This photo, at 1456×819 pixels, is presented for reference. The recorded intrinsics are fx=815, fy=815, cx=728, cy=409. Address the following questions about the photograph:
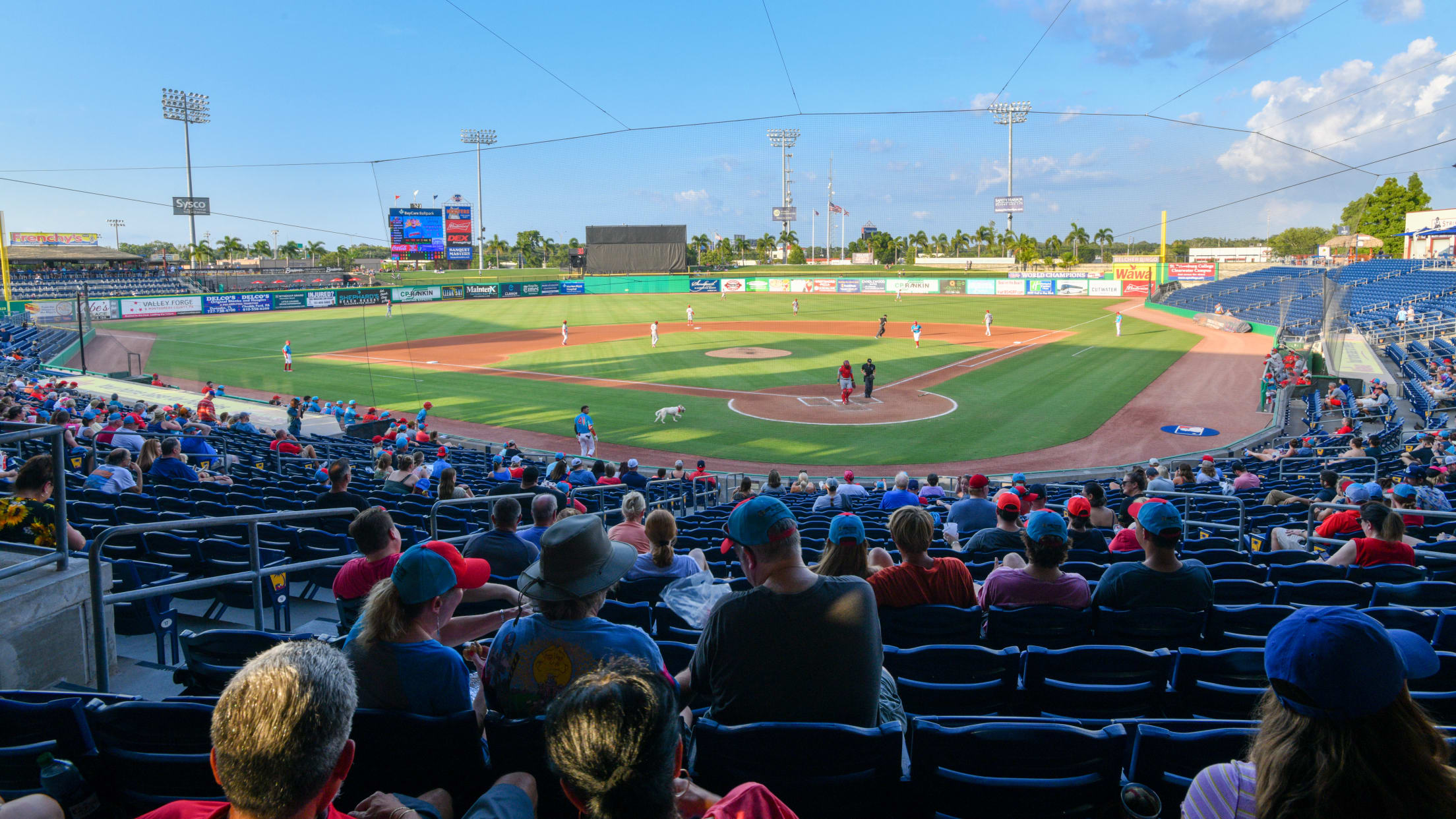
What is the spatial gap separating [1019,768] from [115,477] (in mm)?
11516

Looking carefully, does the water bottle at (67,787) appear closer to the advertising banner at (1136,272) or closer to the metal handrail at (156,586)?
the metal handrail at (156,586)

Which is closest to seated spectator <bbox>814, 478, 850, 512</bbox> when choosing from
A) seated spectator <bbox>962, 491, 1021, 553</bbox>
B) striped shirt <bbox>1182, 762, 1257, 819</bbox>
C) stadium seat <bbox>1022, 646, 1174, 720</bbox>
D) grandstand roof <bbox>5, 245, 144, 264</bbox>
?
seated spectator <bbox>962, 491, 1021, 553</bbox>

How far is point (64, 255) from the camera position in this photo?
292ft

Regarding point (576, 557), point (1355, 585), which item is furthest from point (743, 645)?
point (1355, 585)

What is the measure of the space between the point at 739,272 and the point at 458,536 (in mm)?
91653

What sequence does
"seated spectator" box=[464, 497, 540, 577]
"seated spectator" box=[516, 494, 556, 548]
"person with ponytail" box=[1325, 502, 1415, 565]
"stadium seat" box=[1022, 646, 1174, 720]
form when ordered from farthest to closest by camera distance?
"seated spectator" box=[516, 494, 556, 548]
"person with ponytail" box=[1325, 502, 1415, 565]
"seated spectator" box=[464, 497, 540, 577]
"stadium seat" box=[1022, 646, 1174, 720]

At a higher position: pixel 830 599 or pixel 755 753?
pixel 830 599

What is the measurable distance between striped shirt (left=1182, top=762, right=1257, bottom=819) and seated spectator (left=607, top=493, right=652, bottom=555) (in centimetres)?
519

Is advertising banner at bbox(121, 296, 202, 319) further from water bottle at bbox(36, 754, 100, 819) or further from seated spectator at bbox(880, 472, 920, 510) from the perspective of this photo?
water bottle at bbox(36, 754, 100, 819)

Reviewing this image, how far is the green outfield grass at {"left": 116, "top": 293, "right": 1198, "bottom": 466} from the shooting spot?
22.8 meters

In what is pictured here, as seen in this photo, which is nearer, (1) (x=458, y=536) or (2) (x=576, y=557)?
(2) (x=576, y=557)

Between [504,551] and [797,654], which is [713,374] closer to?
[504,551]

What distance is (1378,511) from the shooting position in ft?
23.7

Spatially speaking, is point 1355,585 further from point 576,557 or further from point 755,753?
point 576,557
